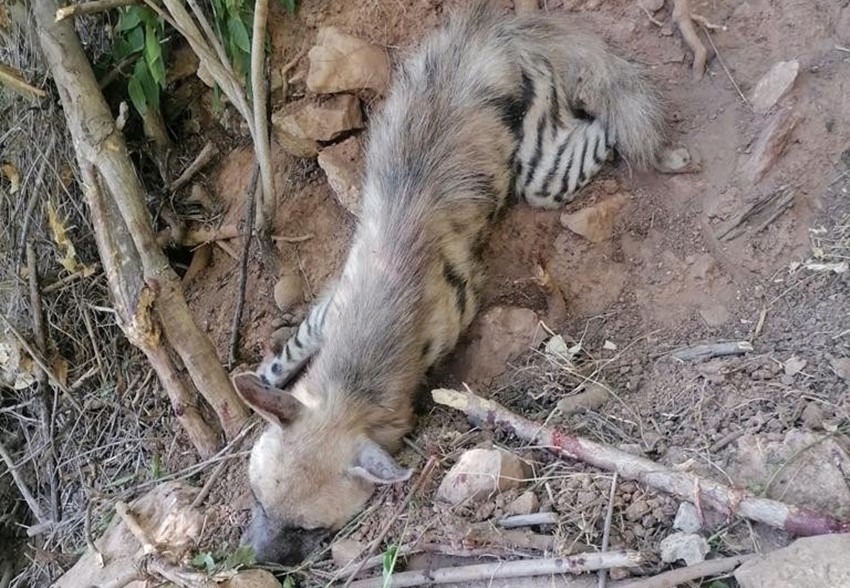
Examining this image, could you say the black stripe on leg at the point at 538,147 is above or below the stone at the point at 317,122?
below

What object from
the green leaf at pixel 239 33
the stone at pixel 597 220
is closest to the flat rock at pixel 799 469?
the stone at pixel 597 220

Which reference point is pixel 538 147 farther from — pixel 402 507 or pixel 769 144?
pixel 402 507

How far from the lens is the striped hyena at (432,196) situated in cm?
316

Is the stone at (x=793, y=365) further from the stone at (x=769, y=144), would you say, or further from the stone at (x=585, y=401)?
the stone at (x=769, y=144)

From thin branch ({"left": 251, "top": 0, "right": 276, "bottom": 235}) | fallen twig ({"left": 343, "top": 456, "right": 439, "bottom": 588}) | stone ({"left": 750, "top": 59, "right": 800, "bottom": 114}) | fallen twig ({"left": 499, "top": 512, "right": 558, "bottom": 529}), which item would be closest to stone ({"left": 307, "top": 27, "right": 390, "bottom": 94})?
thin branch ({"left": 251, "top": 0, "right": 276, "bottom": 235})

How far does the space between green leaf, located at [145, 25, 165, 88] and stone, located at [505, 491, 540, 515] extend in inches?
100

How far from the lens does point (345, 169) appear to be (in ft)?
12.7

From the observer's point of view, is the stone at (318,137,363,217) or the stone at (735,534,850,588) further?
the stone at (318,137,363,217)

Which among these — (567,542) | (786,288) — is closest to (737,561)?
(567,542)

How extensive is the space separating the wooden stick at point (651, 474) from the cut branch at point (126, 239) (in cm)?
99

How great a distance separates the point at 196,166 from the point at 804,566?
3258mm

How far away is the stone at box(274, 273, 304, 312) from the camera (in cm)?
391

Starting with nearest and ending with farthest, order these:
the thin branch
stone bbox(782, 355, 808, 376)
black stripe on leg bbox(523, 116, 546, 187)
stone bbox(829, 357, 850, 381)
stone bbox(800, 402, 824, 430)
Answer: stone bbox(800, 402, 824, 430) → stone bbox(829, 357, 850, 381) → stone bbox(782, 355, 808, 376) → the thin branch → black stripe on leg bbox(523, 116, 546, 187)

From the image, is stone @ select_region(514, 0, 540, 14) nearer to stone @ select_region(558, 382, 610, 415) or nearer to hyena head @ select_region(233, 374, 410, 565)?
stone @ select_region(558, 382, 610, 415)
